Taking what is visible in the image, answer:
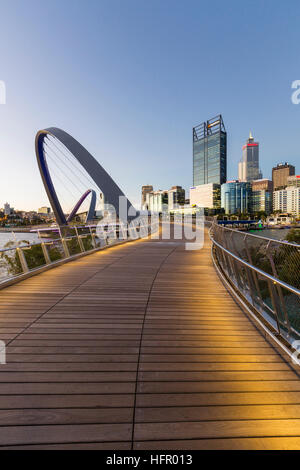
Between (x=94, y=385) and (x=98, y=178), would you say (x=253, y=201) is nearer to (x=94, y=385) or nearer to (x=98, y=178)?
(x=98, y=178)

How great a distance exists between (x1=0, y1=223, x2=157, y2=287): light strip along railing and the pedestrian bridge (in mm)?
1728

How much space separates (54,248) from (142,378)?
691 centimetres

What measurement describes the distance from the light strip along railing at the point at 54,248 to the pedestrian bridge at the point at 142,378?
5.67 feet

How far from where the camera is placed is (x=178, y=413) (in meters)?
1.81

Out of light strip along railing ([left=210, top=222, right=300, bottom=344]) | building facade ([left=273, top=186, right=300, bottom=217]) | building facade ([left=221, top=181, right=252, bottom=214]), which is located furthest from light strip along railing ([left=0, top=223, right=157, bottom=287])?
building facade ([left=273, top=186, right=300, bottom=217])

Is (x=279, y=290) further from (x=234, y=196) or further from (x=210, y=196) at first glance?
(x=210, y=196)

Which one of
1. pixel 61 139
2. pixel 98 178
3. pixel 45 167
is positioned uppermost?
pixel 61 139

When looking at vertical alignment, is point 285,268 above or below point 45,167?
below

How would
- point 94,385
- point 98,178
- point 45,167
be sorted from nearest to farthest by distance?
1. point 94,385
2. point 98,178
3. point 45,167

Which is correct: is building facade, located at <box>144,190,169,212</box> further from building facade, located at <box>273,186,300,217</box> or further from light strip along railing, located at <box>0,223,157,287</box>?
light strip along railing, located at <box>0,223,157,287</box>

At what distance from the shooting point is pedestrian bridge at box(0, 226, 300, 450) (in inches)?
64.7

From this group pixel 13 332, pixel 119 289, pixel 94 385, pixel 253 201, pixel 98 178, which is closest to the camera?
pixel 94 385
